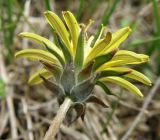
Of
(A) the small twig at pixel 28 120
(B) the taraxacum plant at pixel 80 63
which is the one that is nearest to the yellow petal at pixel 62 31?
(B) the taraxacum plant at pixel 80 63

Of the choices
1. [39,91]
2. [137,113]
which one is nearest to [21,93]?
[39,91]

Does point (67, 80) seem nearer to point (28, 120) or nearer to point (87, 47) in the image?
point (87, 47)

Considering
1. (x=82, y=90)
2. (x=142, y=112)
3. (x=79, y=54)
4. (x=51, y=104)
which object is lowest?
(x=142, y=112)

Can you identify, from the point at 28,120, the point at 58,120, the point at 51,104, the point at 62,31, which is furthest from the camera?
the point at 51,104

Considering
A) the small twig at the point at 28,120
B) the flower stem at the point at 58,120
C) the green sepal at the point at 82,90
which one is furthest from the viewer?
the small twig at the point at 28,120

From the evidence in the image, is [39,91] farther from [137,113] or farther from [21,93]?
[137,113]

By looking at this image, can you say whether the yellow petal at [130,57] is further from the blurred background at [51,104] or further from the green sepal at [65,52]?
the blurred background at [51,104]

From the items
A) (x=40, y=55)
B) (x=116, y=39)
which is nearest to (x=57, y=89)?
(x=40, y=55)
